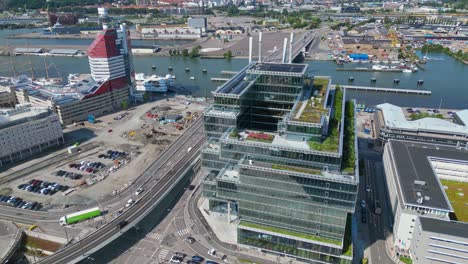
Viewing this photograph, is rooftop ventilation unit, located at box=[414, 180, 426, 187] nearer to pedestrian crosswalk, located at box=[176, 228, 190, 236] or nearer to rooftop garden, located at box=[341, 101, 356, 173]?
rooftop garden, located at box=[341, 101, 356, 173]

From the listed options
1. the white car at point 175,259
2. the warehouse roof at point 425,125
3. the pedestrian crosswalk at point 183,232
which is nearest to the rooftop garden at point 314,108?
the warehouse roof at point 425,125

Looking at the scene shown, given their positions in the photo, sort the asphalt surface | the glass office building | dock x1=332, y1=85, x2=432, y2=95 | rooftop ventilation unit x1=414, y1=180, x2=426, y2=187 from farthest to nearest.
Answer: dock x1=332, y1=85, x2=432, y2=95 < rooftop ventilation unit x1=414, y1=180, x2=426, y2=187 < the asphalt surface < the glass office building

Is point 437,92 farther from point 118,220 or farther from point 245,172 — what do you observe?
point 118,220

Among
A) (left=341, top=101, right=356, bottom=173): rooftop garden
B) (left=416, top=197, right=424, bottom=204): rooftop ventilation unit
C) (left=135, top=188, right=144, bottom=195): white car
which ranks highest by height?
(left=341, top=101, right=356, bottom=173): rooftop garden

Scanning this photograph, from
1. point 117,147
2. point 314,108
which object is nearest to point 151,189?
point 117,147

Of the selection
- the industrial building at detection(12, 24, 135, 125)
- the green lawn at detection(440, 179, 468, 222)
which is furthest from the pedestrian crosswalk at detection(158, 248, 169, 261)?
the industrial building at detection(12, 24, 135, 125)

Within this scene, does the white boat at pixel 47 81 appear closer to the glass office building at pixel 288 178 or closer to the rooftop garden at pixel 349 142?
the glass office building at pixel 288 178
